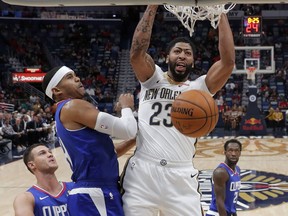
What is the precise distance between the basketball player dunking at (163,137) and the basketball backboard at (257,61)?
40.6ft

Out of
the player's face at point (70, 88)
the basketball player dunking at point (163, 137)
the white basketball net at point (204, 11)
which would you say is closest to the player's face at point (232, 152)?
the white basketball net at point (204, 11)

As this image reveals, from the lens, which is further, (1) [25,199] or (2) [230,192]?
(2) [230,192]

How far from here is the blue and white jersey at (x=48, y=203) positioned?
3043mm

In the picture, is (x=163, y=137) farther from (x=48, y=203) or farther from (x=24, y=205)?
(x=24, y=205)

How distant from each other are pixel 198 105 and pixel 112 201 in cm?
76

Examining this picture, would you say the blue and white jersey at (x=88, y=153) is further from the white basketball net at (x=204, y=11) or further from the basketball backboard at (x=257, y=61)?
the basketball backboard at (x=257, y=61)

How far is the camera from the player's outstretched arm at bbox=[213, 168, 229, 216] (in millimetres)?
3805

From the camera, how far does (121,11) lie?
82.2ft

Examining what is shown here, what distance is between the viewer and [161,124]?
301 centimetres

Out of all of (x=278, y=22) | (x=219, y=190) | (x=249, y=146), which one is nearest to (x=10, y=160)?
(x=249, y=146)

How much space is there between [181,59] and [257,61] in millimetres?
13008

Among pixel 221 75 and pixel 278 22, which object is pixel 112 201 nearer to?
pixel 221 75

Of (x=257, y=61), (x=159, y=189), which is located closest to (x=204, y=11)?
(x=159, y=189)

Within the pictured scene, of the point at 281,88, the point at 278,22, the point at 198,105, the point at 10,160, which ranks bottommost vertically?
the point at 10,160
